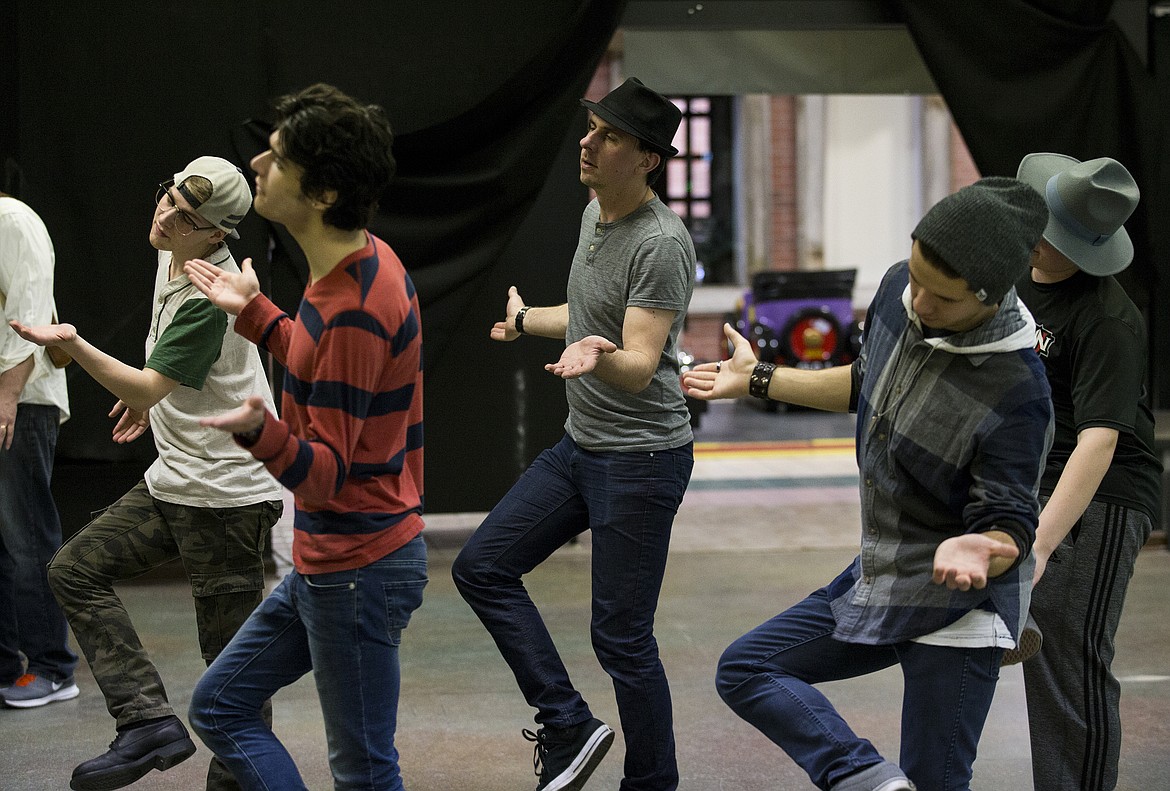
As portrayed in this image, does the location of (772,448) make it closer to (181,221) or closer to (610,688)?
(610,688)

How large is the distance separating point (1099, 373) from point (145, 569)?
2.34 metres

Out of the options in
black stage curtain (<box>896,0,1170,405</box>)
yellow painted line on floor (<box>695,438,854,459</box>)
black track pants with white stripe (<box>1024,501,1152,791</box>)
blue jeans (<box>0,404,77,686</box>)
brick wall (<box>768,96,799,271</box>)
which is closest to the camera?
black track pants with white stripe (<box>1024,501,1152,791</box>)

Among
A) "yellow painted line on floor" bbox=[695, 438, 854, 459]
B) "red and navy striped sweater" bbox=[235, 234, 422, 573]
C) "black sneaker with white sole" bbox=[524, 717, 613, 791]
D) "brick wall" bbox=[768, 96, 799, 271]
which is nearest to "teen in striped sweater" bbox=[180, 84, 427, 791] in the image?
"red and navy striped sweater" bbox=[235, 234, 422, 573]

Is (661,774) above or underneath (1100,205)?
underneath

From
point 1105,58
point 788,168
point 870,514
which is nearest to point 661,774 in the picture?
point 870,514

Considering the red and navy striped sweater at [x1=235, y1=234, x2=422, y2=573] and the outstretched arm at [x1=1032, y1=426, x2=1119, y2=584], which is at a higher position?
the red and navy striped sweater at [x1=235, y1=234, x2=422, y2=573]

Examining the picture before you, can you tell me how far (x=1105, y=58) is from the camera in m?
6.46

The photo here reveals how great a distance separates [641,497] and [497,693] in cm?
152

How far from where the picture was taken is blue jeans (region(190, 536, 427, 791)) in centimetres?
249

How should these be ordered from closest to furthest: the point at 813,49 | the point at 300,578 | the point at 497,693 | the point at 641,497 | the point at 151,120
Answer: the point at 300,578 → the point at 641,497 → the point at 497,693 → the point at 151,120 → the point at 813,49

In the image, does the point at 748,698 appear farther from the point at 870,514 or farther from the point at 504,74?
the point at 504,74

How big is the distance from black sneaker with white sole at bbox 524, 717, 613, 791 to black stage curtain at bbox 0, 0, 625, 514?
9.99 feet

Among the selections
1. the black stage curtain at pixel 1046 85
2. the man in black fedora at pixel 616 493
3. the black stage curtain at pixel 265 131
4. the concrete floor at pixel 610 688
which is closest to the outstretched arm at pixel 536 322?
the man in black fedora at pixel 616 493

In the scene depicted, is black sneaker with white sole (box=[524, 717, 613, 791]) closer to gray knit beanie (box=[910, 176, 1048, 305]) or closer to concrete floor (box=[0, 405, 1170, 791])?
concrete floor (box=[0, 405, 1170, 791])
